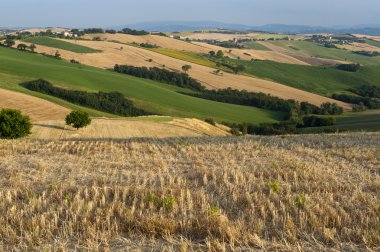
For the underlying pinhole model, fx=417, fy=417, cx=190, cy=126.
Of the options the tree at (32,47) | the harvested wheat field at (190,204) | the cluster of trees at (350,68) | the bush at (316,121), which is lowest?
the bush at (316,121)

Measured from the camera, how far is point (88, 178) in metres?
16.1

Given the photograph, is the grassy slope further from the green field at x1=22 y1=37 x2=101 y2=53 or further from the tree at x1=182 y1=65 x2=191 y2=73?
the green field at x1=22 y1=37 x2=101 y2=53

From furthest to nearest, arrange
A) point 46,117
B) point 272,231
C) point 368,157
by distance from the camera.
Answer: point 46,117 < point 368,157 < point 272,231

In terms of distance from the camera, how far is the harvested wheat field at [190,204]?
359 inches

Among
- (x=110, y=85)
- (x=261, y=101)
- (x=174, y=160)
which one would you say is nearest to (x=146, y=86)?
(x=110, y=85)

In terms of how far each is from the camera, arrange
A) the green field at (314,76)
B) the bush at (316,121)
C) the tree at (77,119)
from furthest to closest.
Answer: the green field at (314,76) < the bush at (316,121) < the tree at (77,119)

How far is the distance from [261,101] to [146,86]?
3029 centimetres

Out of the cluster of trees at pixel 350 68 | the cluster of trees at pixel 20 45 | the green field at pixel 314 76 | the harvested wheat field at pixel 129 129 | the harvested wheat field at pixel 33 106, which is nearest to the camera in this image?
the harvested wheat field at pixel 129 129

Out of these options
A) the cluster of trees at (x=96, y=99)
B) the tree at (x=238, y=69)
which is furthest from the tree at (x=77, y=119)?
the tree at (x=238, y=69)

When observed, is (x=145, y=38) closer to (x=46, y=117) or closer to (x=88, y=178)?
(x=46, y=117)

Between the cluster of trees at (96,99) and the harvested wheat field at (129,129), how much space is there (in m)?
19.9

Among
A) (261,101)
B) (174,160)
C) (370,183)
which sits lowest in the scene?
(261,101)

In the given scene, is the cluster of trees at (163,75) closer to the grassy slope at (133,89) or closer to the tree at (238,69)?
the grassy slope at (133,89)

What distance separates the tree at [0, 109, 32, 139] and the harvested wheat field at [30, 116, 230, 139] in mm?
3843
